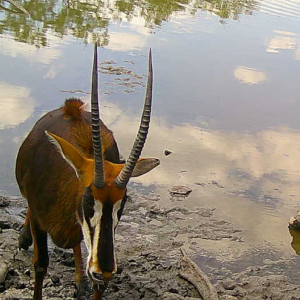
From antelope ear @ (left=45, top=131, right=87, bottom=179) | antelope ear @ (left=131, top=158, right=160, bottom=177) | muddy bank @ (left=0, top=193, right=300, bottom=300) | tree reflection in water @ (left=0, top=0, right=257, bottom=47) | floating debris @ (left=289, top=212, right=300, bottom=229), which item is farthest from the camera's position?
tree reflection in water @ (left=0, top=0, right=257, bottom=47)

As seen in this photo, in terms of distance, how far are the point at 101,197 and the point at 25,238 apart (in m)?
2.35

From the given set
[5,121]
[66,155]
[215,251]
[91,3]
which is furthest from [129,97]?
[91,3]

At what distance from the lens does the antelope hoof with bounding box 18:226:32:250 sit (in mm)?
5791

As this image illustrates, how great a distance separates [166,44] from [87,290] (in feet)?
37.2

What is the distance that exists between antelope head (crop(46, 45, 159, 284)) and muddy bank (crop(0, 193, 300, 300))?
5.21 ft

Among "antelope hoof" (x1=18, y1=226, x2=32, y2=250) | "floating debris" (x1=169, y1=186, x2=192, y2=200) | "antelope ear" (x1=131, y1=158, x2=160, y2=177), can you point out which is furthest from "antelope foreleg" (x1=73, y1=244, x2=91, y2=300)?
"floating debris" (x1=169, y1=186, x2=192, y2=200)

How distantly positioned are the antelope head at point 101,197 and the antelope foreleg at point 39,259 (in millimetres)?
1112

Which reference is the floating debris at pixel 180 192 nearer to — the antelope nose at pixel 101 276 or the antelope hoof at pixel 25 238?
the antelope hoof at pixel 25 238

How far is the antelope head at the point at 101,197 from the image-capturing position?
3.65 m

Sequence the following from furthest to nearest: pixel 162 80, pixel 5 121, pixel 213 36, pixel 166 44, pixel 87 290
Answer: pixel 213 36
pixel 166 44
pixel 162 80
pixel 5 121
pixel 87 290

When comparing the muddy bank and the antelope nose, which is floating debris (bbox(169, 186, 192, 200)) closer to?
the muddy bank

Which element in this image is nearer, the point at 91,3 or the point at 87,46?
the point at 87,46

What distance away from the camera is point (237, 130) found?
10461mm

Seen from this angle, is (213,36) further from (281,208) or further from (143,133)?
(143,133)
